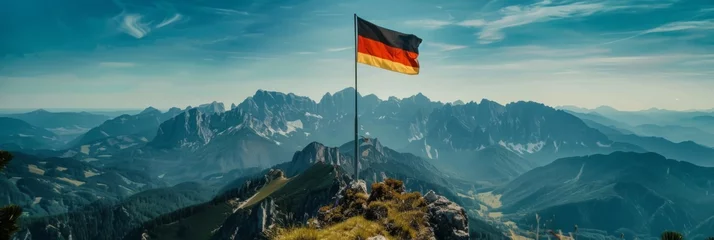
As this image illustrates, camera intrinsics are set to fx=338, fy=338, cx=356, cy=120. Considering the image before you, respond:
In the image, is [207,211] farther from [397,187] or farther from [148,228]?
[397,187]

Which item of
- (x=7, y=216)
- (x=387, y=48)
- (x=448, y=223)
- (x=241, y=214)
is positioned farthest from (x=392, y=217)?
(x=241, y=214)

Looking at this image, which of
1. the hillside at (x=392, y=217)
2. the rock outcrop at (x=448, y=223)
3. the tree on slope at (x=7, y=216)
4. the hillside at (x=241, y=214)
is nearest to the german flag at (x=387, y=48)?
the hillside at (x=392, y=217)

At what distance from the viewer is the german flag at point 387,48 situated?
2752 centimetres

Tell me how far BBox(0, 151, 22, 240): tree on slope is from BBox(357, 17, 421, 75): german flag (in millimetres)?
20761

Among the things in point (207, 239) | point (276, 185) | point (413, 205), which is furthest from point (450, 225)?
point (276, 185)

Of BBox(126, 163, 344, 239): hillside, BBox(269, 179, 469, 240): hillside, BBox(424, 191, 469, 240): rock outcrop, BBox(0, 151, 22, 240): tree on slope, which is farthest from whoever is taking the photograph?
BBox(126, 163, 344, 239): hillside

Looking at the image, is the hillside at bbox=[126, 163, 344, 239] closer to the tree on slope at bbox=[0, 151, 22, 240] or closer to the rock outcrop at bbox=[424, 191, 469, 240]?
the rock outcrop at bbox=[424, 191, 469, 240]

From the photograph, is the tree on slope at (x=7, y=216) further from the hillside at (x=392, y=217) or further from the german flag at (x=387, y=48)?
the german flag at (x=387, y=48)

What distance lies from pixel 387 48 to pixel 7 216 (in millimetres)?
24427

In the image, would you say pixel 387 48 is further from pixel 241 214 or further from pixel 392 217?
pixel 241 214

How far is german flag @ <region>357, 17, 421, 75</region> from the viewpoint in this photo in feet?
90.3

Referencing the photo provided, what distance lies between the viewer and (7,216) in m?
11.4

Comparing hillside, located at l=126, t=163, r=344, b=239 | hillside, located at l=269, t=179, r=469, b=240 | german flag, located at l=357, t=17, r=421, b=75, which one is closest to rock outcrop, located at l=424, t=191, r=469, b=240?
hillside, located at l=269, t=179, r=469, b=240

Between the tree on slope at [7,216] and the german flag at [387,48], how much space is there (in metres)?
20.8
